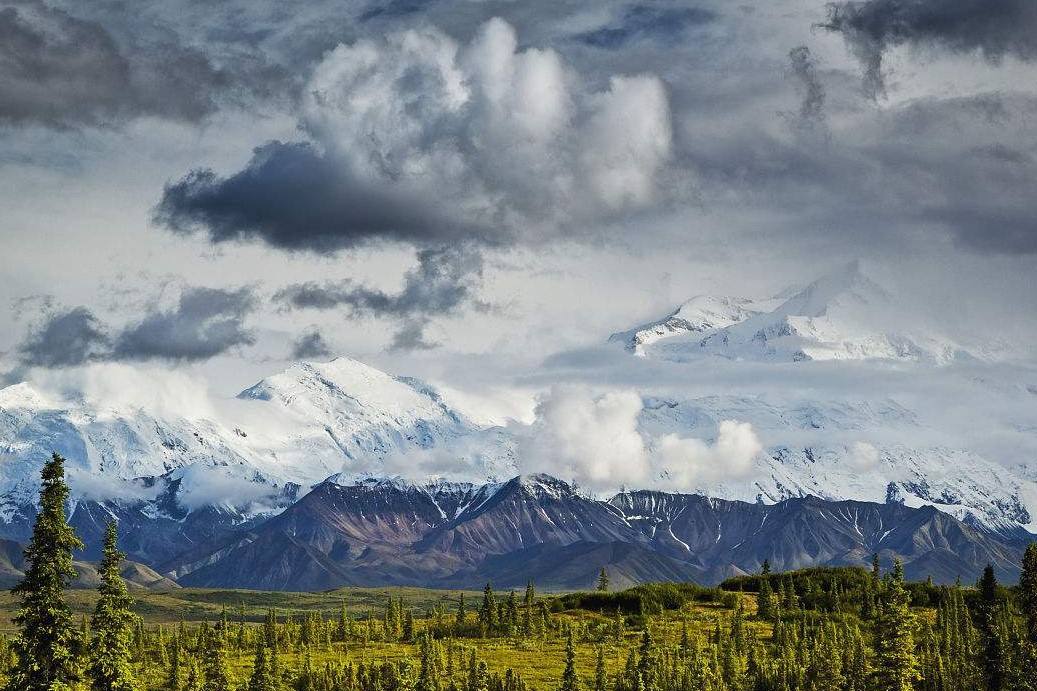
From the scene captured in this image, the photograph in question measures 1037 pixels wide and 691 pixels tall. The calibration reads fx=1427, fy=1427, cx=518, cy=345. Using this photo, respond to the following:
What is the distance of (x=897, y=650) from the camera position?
12725 cm

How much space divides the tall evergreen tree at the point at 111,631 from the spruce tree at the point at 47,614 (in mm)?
6126

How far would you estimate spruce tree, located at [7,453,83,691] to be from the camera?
8631 cm

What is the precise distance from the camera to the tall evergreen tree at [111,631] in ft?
313

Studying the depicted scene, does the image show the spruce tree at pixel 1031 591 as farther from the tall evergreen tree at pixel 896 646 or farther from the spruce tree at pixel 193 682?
the spruce tree at pixel 193 682

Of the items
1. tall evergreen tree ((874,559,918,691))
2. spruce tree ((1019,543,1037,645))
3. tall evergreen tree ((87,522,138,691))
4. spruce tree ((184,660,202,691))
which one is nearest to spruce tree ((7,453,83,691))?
tall evergreen tree ((87,522,138,691))

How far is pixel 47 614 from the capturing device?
86.9 meters

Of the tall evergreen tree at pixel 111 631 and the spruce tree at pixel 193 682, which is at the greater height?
the tall evergreen tree at pixel 111 631

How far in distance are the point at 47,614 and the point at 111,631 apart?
11.2 metres

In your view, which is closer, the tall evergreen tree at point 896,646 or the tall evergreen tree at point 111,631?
the tall evergreen tree at point 111,631

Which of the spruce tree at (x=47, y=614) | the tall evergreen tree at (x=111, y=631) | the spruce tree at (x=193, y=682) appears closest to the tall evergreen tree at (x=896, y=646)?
the tall evergreen tree at (x=111, y=631)

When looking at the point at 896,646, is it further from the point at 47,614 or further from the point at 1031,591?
the point at 47,614

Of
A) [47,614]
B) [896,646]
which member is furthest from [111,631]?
[896,646]

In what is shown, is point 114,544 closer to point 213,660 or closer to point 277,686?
point 213,660

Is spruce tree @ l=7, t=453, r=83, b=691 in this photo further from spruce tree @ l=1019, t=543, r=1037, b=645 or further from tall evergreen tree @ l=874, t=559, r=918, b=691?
spruce tree @ l=1019, t=543, r=1037, b=645
